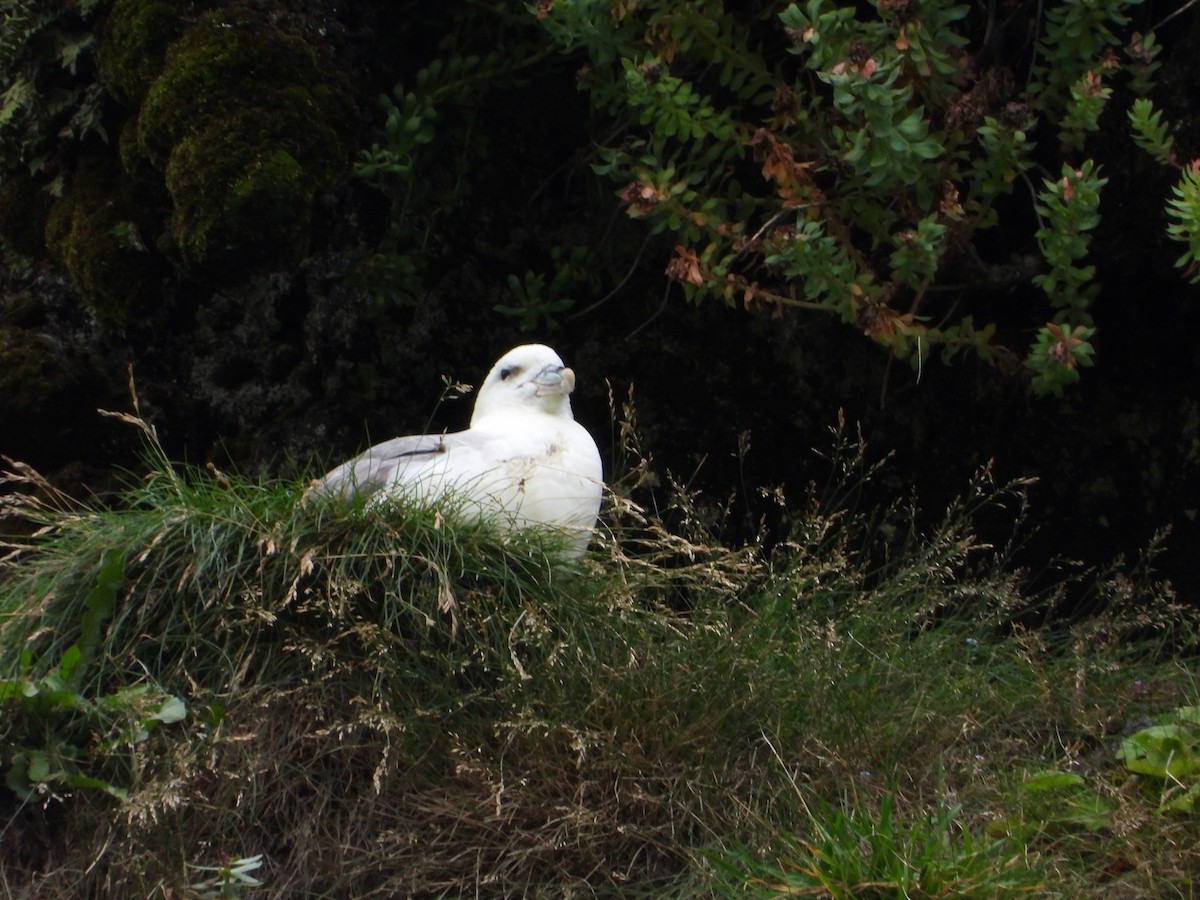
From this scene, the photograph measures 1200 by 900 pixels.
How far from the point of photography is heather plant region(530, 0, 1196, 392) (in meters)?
3.84

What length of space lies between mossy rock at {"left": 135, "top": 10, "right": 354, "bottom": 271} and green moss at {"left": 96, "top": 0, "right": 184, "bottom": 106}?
118mm

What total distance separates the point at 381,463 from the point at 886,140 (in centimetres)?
149

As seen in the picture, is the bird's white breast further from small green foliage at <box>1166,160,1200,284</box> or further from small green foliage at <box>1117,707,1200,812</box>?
small green foliage at <box>1166,160,1200,284</box>

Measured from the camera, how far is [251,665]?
11.0 feet

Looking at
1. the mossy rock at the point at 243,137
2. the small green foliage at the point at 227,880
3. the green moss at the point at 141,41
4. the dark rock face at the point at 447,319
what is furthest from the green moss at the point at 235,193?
the small green foliage at the point at 227,880

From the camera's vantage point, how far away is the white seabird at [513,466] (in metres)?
3.61

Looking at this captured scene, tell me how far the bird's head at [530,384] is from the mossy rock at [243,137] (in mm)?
793

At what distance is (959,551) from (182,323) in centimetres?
273

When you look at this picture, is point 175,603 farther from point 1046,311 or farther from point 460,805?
point 1046,311

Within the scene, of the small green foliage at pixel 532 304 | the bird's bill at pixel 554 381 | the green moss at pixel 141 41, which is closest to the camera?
the bird's bill at pixel 554 381

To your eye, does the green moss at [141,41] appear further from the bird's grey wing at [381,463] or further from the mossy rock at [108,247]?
the bird's grey wing at [381,463]

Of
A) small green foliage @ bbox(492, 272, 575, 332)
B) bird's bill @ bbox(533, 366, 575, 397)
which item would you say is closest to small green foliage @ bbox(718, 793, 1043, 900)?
bird's bill @ bbox(533, 366, 575, 397)

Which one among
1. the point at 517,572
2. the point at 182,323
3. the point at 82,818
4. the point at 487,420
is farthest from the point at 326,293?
the point at 82,818

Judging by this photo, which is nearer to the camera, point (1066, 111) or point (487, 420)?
point (487, 420)
